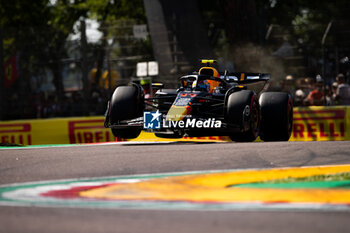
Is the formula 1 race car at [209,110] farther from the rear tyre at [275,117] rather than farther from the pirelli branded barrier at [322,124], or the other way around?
the pirelli branded barrier at [322,124]

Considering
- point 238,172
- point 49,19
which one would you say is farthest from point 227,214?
point 49,19

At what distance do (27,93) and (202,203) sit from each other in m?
13.5

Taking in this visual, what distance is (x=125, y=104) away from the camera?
12172 millimetres

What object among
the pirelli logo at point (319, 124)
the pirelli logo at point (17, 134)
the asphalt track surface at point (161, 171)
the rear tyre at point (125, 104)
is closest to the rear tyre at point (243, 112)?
the asphalt track surface at point (161, 171)

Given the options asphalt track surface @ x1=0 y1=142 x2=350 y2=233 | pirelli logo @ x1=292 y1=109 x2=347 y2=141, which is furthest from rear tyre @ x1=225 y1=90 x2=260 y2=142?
pirelli logo @ x1=292 y1=109 x2=347 y2=141

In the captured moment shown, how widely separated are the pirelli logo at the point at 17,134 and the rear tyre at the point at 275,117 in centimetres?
554

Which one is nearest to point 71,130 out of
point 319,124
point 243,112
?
point 319,124

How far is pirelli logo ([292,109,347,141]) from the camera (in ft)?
46.9

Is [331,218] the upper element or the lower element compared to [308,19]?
lower

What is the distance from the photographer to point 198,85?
488 inches

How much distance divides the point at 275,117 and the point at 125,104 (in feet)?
7.91

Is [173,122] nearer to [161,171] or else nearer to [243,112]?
[243,112]

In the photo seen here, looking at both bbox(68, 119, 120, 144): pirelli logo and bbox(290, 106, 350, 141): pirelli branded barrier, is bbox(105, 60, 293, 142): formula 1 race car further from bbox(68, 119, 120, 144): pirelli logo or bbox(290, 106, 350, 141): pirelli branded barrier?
bbox(68, 119, 120, 144): pirelli logo

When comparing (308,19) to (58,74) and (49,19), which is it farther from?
(49,19)
